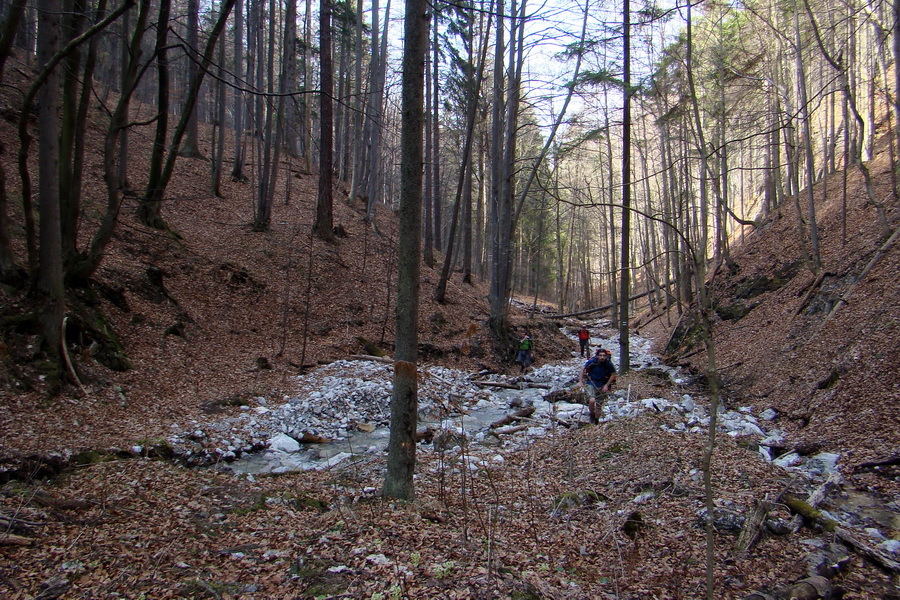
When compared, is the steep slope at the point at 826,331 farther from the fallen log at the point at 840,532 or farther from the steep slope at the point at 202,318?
the steep slope at the point at 202,318

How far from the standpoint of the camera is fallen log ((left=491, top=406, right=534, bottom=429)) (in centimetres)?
874

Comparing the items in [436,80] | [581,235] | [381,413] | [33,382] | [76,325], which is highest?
[436,80]

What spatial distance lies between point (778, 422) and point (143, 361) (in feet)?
34.8

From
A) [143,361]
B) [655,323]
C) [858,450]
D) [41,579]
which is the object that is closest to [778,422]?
[858,450]

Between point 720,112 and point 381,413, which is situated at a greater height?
point 720,112

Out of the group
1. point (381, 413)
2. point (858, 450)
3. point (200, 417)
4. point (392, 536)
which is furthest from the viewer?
point (381, 413)

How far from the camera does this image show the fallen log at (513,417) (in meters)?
8.74

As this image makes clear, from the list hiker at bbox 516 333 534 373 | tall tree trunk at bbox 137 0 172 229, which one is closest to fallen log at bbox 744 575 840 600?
tall tree trunk at bbox 137 0 172 229

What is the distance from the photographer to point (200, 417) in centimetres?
738

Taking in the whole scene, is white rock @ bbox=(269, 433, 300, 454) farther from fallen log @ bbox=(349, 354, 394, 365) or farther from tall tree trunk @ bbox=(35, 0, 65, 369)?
fallen log @ bbox=(349, 354, 394, 365)

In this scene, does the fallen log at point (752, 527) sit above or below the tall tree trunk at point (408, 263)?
below

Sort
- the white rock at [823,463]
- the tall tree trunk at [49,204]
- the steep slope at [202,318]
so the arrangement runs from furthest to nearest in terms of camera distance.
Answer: the tall tree trunk at [49,204]
the steep slope at [202,318]
the white rock at [823,463]

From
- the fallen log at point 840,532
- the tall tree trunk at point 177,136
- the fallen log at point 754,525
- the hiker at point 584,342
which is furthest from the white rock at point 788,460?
the hiker at point 584,342

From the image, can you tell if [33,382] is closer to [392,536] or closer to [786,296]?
[392,536]
